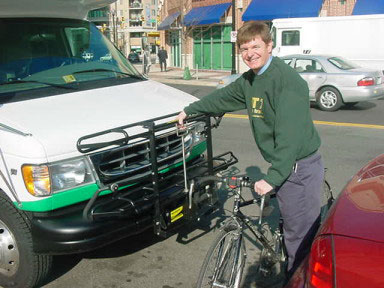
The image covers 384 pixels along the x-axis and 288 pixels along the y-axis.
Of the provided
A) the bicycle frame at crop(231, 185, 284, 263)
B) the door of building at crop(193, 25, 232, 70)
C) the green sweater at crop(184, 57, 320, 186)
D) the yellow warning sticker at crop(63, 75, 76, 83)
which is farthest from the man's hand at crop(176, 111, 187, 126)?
the door of building at crop(193, 25, 232, 70)

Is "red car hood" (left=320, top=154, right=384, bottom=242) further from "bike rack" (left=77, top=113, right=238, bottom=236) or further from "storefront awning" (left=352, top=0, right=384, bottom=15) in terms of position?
"storefront awning" (left=352, top=0, right=384, bottom=15)

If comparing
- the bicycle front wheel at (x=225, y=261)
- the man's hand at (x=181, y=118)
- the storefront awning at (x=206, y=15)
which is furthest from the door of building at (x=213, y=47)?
the bicycle front wheel at (x=225, y=261)

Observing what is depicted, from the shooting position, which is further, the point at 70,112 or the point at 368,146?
the point at 368,146

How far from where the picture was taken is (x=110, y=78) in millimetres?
4543

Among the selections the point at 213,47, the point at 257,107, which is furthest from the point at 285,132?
the point at 213,47

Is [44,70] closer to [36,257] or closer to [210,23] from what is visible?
[36,257]

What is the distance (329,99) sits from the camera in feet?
42.1

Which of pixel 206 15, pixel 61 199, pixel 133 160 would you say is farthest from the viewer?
pixel 206 15

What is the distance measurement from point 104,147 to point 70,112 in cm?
56

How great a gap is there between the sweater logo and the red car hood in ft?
2.71

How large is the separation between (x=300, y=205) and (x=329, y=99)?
33.9 feet

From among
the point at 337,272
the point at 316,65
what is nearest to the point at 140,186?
the point at 337,272

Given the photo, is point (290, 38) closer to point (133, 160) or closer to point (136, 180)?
point (133, 160)

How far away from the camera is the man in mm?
2801
